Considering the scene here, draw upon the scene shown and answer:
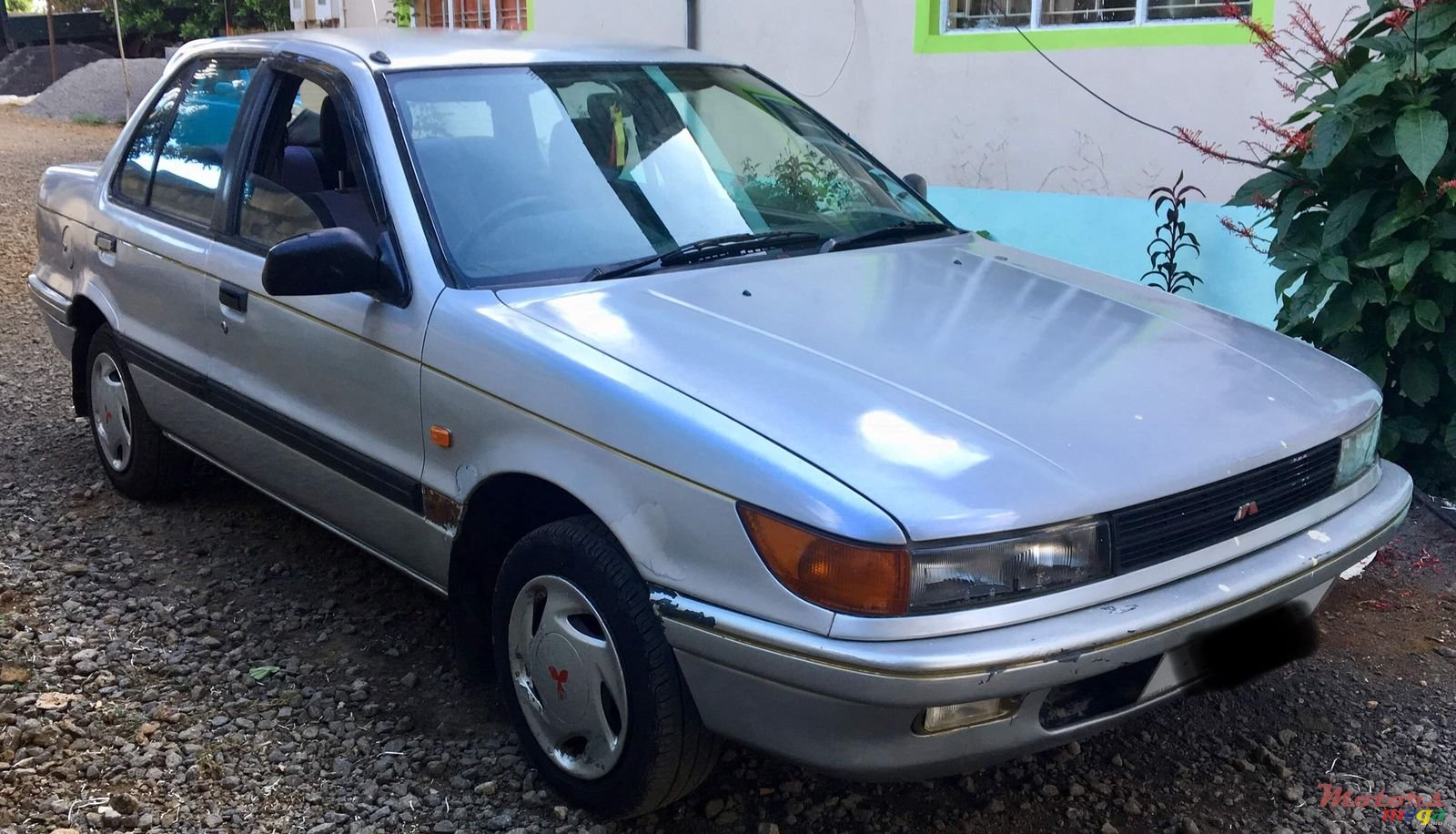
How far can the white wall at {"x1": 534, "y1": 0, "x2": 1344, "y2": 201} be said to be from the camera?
602 cm

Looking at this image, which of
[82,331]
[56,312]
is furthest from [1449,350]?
[56,312]

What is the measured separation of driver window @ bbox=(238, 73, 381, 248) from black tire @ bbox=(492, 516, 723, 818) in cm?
127

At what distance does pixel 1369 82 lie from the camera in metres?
4.03

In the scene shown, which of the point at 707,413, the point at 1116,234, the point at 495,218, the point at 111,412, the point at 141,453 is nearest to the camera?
the point at 707,413

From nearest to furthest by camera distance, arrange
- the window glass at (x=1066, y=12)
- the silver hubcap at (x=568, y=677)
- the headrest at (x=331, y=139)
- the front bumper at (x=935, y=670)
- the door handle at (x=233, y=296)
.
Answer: the front bumper at (x=935, y=670)
the silver hubcap at (x=568, y=677)
the door handle at (x=233, y=296)
the headrest at (x=331, y=139)
the window glass at (x=1066, y=12)

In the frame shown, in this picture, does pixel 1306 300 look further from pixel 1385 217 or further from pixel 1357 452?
pixel 1357 452

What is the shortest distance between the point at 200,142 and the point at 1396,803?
12.9ft

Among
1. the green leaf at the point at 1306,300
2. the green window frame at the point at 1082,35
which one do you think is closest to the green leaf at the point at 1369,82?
the green leaf at the point at 1306,300

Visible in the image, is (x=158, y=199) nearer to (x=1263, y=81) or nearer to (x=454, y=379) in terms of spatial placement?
(x=454, y=379)

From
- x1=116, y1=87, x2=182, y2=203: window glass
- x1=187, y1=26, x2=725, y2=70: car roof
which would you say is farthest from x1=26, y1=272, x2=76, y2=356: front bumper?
x1=187, y1=26, x2=725, y2=70: car roof

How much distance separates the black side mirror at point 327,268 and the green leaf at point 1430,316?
125 inches

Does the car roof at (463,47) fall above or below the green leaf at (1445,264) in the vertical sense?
above

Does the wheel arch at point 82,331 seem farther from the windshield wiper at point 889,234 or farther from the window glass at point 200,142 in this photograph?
the windshield wiper at point 889,234

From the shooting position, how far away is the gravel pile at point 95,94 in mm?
21656
